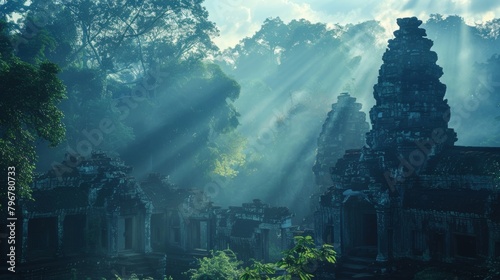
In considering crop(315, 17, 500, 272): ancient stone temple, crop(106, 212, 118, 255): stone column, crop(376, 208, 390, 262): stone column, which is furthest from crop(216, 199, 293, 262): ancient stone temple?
crop(376, 208, 390, 262): stone column

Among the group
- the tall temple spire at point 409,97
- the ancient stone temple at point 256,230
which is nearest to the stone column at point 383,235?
the tall temple spire at point 409,97

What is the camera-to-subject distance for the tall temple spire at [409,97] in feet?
65.3

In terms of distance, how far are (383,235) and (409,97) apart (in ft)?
19.5

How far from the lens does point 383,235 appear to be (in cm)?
1802

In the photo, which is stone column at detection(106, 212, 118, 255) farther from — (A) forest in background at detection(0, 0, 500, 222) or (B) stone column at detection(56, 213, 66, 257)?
(A) forest in background at detection(0, 0, 500, 222)

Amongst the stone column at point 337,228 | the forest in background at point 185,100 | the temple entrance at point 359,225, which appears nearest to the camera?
the stone column at point 337,228

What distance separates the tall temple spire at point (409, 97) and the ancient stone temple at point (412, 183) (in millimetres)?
40

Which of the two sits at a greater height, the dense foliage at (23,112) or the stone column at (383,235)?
the dense foliage at (23,112)

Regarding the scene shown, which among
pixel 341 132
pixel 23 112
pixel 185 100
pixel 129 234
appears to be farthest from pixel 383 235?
pixel 185 100

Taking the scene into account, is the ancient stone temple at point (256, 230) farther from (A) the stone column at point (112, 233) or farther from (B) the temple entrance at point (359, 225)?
(A) the stone column at point (112, 233)

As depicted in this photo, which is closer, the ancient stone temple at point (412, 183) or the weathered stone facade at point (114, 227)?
the ancient stone temple at point (412, 183)

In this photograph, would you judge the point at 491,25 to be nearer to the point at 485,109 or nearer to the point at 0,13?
the point at 485,109

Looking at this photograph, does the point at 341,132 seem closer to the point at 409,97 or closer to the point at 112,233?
the point at 409,97

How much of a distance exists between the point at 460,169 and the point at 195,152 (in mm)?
23789
